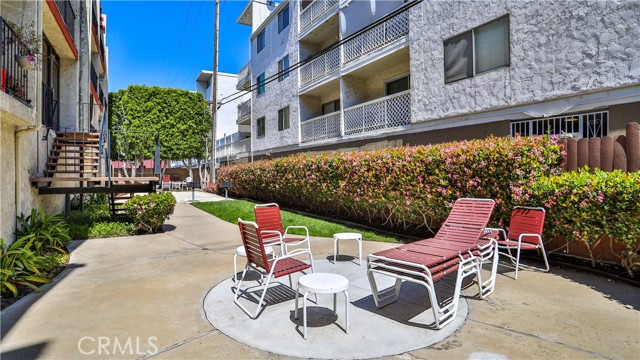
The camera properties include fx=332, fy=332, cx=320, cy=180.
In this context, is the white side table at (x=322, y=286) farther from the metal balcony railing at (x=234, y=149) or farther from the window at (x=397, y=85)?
the metal balcony railing at (x=234, y=149)

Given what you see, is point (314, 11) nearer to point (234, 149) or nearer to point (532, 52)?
point (532, 52)

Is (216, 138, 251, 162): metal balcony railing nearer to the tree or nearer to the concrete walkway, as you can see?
the tree

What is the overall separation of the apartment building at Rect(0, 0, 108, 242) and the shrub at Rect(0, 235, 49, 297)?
3.23 feet

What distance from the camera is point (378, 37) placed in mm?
13383

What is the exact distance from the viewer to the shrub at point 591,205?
16.1 ft

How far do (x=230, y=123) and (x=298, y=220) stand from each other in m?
31.5

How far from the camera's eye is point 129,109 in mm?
26516

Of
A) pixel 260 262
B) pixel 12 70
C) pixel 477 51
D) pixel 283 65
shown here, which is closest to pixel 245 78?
pixel 283 65

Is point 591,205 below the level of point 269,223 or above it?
above

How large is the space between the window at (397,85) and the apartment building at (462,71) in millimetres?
45

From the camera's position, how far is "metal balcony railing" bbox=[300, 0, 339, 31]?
52.9 ft

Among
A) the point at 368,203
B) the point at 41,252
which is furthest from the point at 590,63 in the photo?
the point at 41,252

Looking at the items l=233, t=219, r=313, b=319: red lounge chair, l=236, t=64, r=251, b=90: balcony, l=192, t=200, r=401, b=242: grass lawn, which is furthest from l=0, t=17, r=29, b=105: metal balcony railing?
l=236, t=64, r=251, b=90: balcony

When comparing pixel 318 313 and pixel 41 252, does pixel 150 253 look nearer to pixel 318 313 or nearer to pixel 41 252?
pixel 41 252
